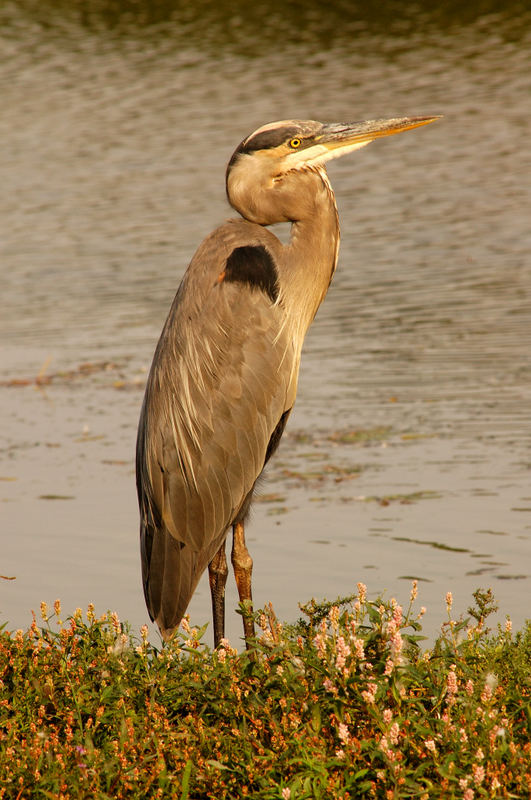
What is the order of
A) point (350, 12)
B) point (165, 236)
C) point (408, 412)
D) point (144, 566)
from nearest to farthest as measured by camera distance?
point (144, 566) < point (408, 412) < point (165, 236) < point (350, 12)

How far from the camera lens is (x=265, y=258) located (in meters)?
5.30

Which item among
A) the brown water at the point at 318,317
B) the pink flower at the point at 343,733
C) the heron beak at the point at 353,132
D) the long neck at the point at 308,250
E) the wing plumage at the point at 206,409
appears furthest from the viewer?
the brown water at the point at 318,317

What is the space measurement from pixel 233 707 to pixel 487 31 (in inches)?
955

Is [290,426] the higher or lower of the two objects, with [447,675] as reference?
lower

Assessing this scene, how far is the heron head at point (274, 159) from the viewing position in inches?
213

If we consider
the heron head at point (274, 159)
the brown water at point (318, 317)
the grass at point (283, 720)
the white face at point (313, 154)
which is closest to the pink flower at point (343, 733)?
the grass at point (283, 720)

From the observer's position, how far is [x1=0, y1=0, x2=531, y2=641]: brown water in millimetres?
6738

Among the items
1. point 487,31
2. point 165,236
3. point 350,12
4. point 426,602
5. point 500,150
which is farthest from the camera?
point 350,12

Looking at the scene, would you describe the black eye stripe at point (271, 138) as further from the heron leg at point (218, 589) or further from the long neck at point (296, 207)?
the heron leg at point (218, 589)

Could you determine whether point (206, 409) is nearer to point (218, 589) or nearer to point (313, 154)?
point (218, 589)

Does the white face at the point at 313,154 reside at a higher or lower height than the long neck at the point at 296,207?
higher

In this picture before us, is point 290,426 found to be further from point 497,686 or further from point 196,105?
point 196,105

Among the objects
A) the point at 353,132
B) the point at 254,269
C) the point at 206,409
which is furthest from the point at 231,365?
the point at 353,132

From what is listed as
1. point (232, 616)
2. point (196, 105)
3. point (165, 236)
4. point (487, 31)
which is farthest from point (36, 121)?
point (232, 616)
